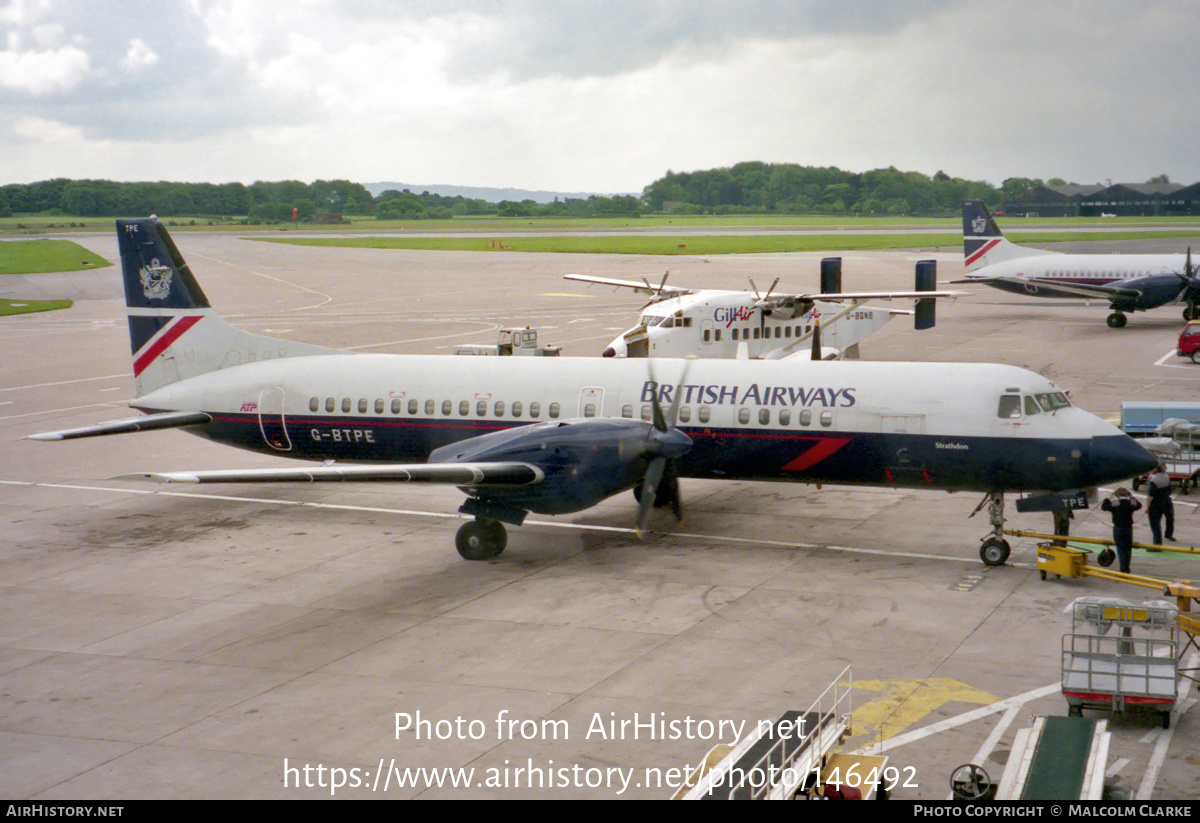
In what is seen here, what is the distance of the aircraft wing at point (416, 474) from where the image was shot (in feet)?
60.4

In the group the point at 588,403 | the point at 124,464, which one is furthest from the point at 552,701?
the point at 124,464

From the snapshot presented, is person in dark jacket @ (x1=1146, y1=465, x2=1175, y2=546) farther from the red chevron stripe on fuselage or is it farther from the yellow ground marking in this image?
the red chevron stripe on fuselage

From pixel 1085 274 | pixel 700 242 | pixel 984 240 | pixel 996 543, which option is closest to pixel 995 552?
pixel 996 543

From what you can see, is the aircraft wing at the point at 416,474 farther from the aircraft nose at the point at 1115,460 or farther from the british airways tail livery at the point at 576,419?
the aircraft nose at the point at 1115,460

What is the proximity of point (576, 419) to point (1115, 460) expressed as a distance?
9843 mm

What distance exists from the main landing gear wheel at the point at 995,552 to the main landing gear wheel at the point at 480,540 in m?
8.92

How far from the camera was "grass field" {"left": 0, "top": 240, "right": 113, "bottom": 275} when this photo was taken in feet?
338

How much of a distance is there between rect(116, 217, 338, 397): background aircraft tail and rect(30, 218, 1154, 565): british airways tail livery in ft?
0.11

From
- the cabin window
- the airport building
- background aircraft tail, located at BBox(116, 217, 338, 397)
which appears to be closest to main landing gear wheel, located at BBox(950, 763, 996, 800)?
the cabin window

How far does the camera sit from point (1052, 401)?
20375mm

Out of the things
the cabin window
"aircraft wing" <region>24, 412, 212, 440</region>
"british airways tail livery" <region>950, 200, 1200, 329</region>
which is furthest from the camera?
"british airways tail livery" <region>950, 200, 1200, 329</region>

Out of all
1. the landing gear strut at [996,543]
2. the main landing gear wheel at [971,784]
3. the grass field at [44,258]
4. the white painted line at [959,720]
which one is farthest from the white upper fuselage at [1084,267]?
the grass field at [44,258]

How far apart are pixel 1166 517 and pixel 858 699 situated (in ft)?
34.7
